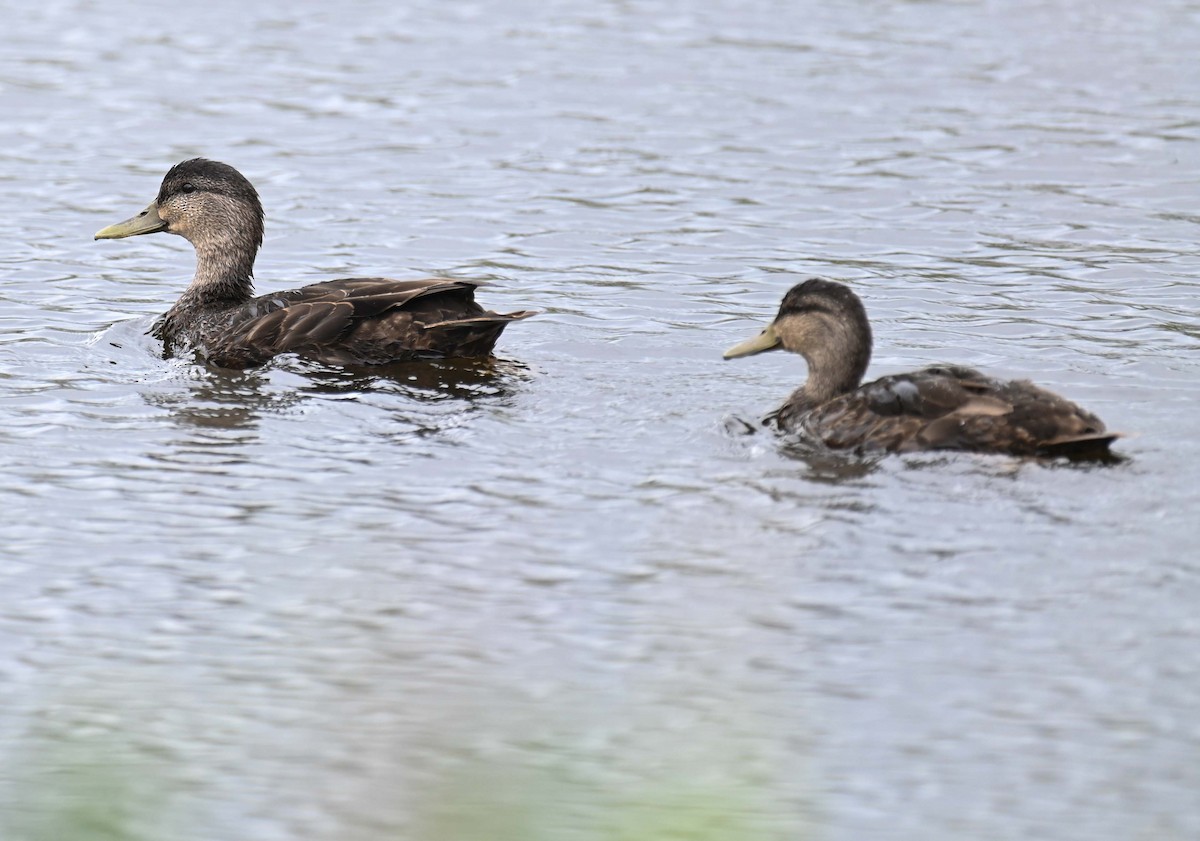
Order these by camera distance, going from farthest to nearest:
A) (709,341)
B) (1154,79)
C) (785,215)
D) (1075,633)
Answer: (1154,79) < (785,215) < (709,341) < (1075,633)

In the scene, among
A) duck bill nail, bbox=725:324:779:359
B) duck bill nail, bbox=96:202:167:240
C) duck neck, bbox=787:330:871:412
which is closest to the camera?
duck neck, bbox=787:330:871:412

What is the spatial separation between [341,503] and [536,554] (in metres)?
1.22

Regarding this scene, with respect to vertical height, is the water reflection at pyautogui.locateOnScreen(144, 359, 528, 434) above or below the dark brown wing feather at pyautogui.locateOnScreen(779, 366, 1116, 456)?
below

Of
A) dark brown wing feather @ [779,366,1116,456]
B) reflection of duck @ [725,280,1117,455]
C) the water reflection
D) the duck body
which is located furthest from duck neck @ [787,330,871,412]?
the duck body

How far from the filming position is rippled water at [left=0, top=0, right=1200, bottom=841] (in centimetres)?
609

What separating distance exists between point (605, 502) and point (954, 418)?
1.80 metres

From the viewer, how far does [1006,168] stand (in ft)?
54.6

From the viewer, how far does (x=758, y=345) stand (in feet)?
33.9

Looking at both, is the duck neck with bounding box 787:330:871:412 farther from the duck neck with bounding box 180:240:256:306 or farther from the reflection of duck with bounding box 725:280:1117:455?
the duck neck with bounding box 180:240:256:306

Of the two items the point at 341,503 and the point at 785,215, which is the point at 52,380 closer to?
the point at 341,503

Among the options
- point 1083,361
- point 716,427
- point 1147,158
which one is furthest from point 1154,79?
point 716,427

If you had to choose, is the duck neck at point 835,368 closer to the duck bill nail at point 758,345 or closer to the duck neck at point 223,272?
the duck bill nail at point 758,345

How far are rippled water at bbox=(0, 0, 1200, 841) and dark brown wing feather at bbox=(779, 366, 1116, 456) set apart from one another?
5.9 inches

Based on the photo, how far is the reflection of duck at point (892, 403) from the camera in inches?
346
